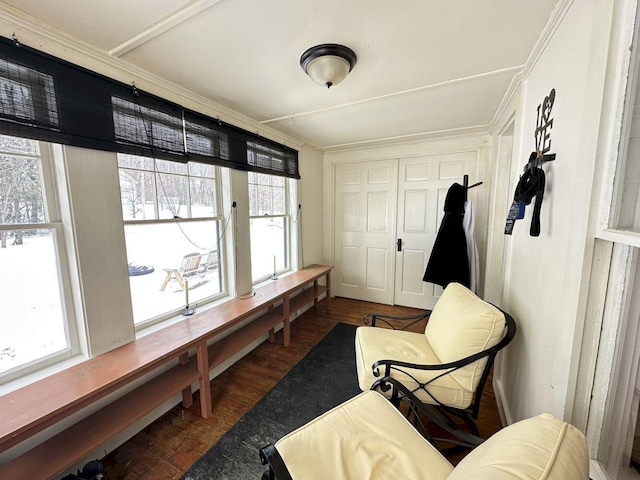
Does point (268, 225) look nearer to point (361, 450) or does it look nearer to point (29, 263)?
point (29, 263)

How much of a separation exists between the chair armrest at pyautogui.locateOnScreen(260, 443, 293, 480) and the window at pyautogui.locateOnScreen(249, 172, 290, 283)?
6.33ft

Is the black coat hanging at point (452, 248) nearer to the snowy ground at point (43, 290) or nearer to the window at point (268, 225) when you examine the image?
the window at point (268, 225)

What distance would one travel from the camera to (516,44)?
138 centimetres

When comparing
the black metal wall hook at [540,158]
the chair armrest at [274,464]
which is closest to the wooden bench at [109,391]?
→ the chair armrest at [274,464]

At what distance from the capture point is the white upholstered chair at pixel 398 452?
23.7 inches

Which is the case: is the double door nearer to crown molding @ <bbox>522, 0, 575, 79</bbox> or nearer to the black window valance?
crown molding @ <bbox>522, 0, 575, 79</bbox>

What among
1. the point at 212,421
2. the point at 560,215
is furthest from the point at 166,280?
the point at 560,215

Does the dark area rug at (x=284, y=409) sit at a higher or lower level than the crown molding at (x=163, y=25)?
lower

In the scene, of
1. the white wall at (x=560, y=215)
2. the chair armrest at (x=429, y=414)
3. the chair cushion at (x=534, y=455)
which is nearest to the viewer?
the chair cushion at (x=534, y=455)

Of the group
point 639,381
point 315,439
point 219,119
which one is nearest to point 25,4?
point 219,119

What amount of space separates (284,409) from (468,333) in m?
1.36

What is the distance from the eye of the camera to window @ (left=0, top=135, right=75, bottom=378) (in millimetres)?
1240

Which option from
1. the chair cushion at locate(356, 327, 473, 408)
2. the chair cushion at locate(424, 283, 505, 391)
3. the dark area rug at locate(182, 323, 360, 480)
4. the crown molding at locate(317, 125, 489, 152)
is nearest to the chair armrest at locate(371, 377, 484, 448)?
the chair cushion at locate(356, 327, 473, 408)

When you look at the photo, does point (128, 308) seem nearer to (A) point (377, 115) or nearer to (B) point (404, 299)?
(A) point (377, 115)
